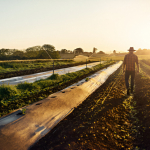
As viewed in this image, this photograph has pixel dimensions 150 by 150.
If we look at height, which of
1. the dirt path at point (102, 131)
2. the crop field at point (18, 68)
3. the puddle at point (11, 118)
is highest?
the crop field at point (18, 68)

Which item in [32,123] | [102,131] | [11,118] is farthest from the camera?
[11,118]

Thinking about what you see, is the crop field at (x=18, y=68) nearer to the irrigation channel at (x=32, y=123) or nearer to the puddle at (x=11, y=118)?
the irrigation channel at (x=32, y=123)

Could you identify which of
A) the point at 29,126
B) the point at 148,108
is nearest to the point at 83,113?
the point at 29,126

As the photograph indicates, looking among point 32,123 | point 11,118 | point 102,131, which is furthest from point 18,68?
point 102,131

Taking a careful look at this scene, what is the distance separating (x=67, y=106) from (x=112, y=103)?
1738mm

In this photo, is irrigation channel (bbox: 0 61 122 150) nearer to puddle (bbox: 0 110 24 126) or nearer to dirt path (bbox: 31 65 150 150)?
puddle (bbox: 0 110 24 126)

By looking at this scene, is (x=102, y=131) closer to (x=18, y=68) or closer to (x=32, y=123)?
(x=32, y=123)

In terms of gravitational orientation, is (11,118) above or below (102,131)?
above

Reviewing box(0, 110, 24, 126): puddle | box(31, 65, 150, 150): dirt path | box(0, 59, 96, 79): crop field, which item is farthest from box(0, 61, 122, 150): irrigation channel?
box(0, 59, 96, 79): crop field

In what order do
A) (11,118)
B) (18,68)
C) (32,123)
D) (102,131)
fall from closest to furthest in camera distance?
(102,131), (32,123), (11,118), (18,68)

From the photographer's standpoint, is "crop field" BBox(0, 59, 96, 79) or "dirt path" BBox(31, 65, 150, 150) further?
"crop field" BBox(0, 59, 96, 79)

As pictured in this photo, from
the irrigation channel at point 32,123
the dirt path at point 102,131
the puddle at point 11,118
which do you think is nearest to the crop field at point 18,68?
the irrigation channel at point 32,123

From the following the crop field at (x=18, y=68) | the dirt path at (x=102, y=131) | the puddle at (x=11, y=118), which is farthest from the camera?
the crop field at (x=18, y=68)

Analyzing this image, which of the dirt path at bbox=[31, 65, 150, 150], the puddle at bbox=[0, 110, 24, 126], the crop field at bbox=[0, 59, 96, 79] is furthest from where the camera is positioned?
the crop field at bbox=[0, 59, 96, 79]
